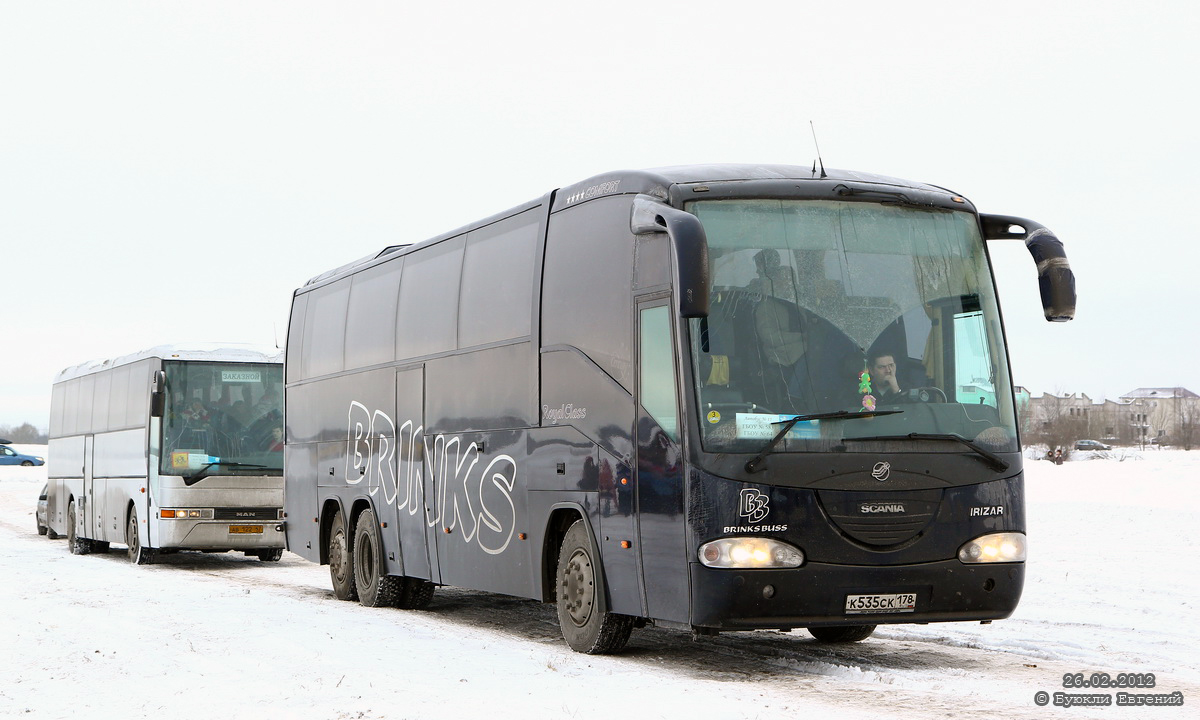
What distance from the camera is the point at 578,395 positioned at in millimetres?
11453

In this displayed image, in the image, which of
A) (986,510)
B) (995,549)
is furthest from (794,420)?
(995,549)

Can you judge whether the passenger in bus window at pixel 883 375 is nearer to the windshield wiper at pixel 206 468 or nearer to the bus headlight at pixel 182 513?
the windshield wiper at pixel 206 468

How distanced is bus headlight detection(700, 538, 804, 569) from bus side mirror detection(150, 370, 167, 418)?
16.3 meters

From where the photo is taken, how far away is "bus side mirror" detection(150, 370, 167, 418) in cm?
2389

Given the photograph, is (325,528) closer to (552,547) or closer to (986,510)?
(552,547)

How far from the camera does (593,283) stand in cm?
1131

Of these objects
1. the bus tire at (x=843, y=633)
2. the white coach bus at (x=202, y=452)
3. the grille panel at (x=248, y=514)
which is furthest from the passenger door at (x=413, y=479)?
the grille panel at (x=248, y=514)

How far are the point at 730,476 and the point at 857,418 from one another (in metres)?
0.95

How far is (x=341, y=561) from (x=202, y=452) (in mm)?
7526

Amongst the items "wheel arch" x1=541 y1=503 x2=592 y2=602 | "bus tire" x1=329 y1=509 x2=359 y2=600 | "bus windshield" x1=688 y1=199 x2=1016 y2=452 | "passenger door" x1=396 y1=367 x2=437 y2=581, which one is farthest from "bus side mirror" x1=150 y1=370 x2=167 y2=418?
"bus windshield" x1=688 y1=199 x2=1016 y2=452

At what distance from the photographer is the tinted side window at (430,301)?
47.2 feet

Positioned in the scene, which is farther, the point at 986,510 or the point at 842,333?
the point at 986,510

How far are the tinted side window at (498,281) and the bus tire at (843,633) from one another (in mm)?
3543

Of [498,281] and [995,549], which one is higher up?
[498,281]
